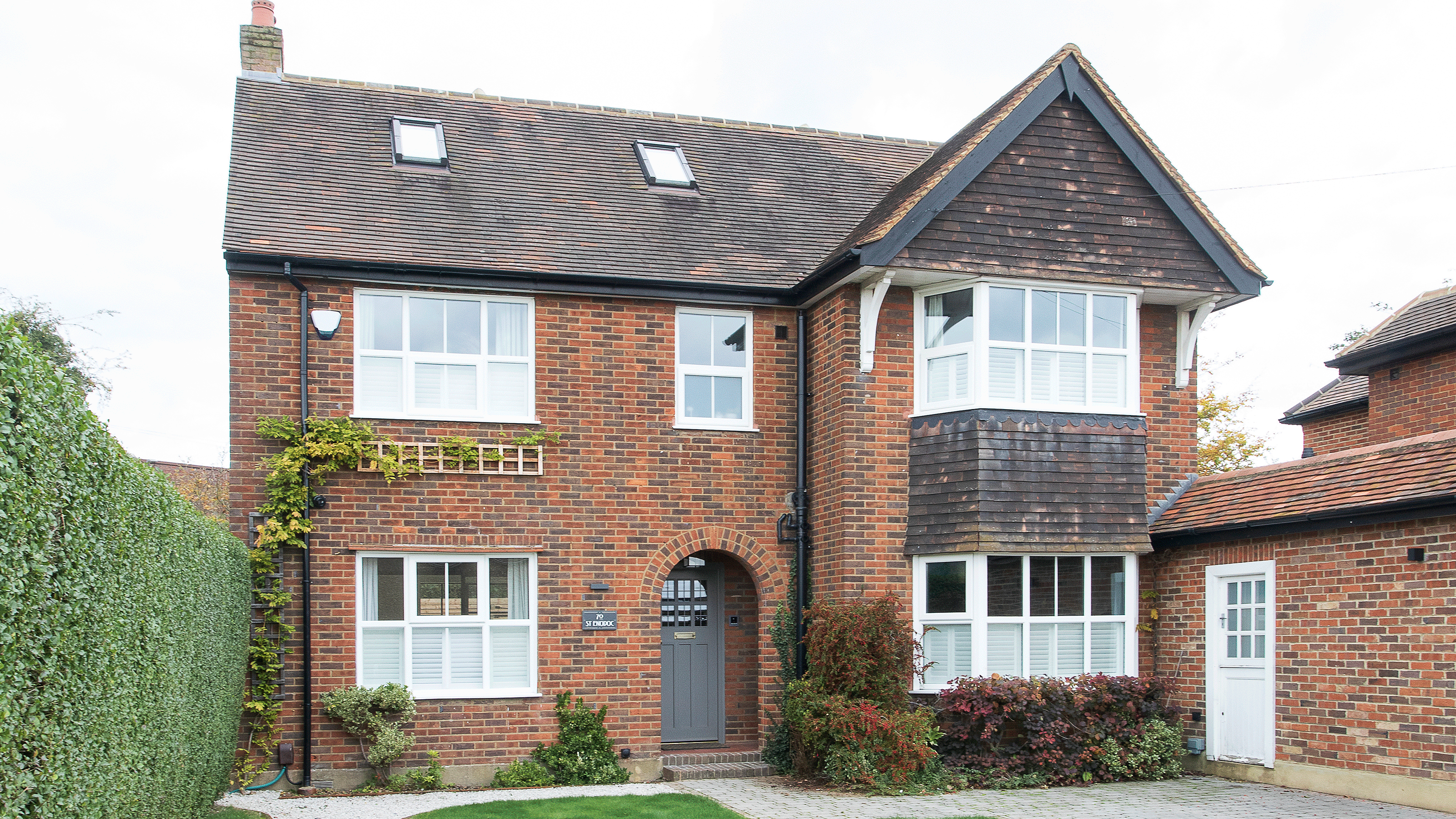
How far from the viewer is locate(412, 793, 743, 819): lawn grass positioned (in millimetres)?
9688

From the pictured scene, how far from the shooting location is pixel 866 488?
12.2 m

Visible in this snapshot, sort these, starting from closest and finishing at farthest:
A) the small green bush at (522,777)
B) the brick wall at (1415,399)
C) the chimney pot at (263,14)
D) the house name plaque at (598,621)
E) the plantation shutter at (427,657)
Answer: the small green bush at (522,777)
the plantation shutter at (427,657)
the house name plaque at (598,621)
the brick wall at (1415,399)
the chimney pot at (263,14)

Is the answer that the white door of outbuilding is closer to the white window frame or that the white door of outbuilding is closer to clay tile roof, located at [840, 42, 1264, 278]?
clay tile roof, located at [840, 42, 1264, 278]

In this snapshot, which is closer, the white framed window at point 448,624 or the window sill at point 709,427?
the white framed window at point 448,624

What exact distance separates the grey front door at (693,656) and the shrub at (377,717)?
3.03 metres

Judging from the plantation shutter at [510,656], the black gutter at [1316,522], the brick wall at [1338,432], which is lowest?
the plantation shutter at [510,656]

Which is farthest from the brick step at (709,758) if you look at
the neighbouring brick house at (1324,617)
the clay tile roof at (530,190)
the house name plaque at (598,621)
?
the clay tile roof at (530,190)

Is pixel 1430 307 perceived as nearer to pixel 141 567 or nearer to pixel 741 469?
pixel 741 469

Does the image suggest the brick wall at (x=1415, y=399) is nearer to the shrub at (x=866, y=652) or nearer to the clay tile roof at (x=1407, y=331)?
the clay tile roof at (x=1407, y=331)

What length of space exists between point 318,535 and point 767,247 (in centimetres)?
605

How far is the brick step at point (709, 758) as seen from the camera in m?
12.3

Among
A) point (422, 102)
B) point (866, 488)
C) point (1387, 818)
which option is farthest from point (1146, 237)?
point (422, 102)

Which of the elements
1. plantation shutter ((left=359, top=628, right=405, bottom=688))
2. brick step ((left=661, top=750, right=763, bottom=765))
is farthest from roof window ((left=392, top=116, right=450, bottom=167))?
brick step ((left=661, top=750, right=763, bottom=765))

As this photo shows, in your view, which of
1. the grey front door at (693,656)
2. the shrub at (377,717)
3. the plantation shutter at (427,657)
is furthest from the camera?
the grey front door at (693,656)
